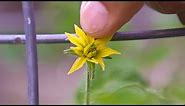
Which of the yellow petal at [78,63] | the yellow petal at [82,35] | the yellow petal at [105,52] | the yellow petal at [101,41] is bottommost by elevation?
the yellow petal at [78,63]

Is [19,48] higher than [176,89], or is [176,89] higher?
[19,48]

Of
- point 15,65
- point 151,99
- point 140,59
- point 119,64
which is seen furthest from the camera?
point 15,65

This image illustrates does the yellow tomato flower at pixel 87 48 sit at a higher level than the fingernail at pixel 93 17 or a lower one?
lower

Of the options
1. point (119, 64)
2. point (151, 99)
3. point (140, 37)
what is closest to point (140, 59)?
point (119, 64)

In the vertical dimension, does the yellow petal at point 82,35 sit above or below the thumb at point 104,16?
below

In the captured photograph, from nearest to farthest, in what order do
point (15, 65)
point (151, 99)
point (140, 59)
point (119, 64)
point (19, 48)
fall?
point (151, 99) < point (119, 64) < point (140, 59) < point (19, 48) < point (15, 65)

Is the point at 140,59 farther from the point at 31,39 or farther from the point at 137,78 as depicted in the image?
the point at 31,39

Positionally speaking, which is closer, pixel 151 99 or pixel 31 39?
pixel 31 39
